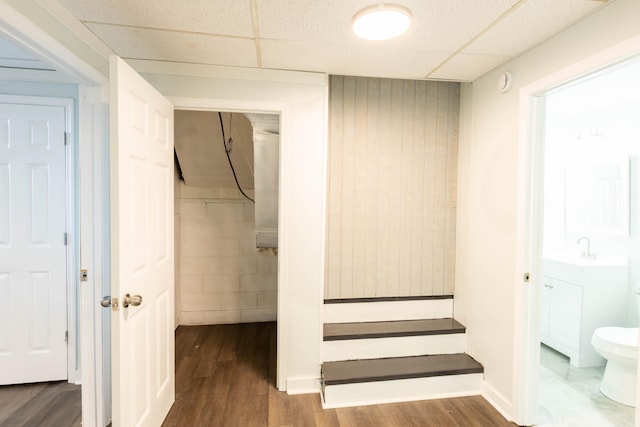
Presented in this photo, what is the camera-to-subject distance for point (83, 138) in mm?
1755

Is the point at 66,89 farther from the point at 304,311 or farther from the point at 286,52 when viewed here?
the point at 304,311

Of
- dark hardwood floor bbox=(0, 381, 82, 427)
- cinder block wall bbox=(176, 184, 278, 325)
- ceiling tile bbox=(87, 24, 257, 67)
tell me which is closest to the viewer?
ceiling tile bbox=(87, 24, 257, 67)

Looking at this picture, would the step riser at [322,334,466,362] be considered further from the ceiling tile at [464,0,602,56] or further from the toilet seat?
the ceiling tile at [464,0,602,56]

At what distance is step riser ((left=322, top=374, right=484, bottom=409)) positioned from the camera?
2.07 meters

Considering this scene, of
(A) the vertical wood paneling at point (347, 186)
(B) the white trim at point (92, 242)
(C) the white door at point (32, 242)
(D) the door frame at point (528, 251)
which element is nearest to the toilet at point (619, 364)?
(D) the door frame at point (528, 251)

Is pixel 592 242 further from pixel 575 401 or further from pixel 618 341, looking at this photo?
pixel 575 401

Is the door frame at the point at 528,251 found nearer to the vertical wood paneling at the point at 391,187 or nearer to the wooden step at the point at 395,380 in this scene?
the wooden step at the point at 395,380

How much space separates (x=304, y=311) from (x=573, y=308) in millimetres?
2192

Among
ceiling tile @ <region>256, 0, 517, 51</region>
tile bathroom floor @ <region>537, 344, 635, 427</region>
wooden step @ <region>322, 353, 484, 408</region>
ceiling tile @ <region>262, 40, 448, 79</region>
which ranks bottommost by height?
tile bathroom floor @ <region>537, 344, 635, 427</region>

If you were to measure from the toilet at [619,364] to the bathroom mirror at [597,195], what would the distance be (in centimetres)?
100

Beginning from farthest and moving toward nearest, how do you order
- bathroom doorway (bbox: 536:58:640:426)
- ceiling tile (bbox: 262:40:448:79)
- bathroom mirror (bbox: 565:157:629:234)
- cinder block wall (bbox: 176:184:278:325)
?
1. cinder block wall (bbox: 176:184:278:325)
2. bathroom mirror (bbox: 565:157:629:234)
3. bathroom doorway (bbox: 536:58:640:426)
4. ceiling tile (bbox: 262:40:448:79)

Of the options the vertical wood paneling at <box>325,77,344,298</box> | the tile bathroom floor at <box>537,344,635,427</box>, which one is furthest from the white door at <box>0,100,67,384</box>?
the tile bathroom floor at <box>537,344,635,427</box>

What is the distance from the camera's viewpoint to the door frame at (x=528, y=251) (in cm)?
183

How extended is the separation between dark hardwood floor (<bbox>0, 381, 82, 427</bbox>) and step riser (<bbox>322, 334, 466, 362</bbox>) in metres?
1.63
